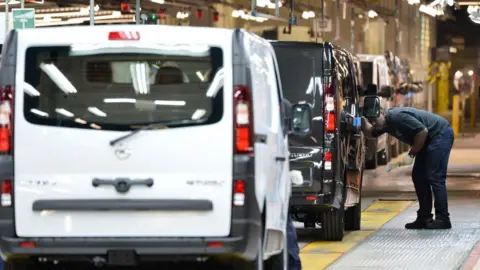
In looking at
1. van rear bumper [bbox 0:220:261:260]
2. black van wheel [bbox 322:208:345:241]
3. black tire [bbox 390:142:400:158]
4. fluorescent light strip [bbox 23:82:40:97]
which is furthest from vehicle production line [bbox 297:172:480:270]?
black tire [bbox 390:142:400:158]

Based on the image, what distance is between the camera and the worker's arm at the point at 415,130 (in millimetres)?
16484

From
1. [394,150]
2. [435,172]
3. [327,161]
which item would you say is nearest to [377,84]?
[394,150]

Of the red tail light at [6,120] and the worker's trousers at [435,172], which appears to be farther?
the worker's trousers at [435,172]

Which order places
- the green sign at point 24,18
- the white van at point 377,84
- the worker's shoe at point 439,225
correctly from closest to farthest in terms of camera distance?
1. the worker's shoe at point 439,225
2. the green sign at point 24,18
3. the white van at point 377,84

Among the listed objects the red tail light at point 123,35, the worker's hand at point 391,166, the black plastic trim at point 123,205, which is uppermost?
the red tail light at point 123,35

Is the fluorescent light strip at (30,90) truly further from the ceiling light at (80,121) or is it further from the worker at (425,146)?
the worker at (425,146)

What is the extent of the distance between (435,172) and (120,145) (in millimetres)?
8327

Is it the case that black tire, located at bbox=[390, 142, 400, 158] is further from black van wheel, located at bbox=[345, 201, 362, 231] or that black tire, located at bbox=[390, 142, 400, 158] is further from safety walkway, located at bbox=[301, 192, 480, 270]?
black van wheel, located at bbox=[345, 201, 362, 231]

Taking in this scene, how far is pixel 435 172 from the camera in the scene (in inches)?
670

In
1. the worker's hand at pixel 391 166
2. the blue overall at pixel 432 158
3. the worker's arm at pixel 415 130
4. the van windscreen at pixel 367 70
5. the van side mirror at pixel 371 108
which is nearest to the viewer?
the van side mirror at pixel 371 108

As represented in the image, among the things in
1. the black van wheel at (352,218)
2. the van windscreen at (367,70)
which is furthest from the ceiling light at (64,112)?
the van windscreen at (367,70)

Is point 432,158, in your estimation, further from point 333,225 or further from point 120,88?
point 120,88

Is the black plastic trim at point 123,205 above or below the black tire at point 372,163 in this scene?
above

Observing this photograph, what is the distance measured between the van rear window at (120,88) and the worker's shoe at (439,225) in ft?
26.3
